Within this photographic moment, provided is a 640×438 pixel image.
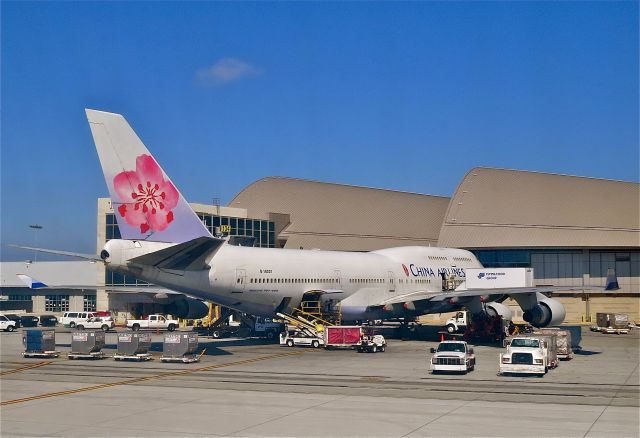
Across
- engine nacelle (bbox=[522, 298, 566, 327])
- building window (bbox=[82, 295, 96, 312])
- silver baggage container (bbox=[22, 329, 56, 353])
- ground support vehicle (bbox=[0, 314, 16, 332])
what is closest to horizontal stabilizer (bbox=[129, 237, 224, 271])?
silver baggage container (bbox=[22, 329, 56, 353])

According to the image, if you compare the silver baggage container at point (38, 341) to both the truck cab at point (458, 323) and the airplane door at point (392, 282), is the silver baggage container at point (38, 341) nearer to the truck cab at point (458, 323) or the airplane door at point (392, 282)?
the airplane door at point (392, 282)

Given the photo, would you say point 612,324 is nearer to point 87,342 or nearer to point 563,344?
point 563,344

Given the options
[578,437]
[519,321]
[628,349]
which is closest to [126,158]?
[578,437]

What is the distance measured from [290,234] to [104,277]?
28.4 m

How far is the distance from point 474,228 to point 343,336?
45459 mm

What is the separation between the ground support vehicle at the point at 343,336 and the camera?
149 ft

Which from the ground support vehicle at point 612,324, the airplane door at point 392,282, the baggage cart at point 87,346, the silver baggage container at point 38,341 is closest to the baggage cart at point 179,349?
the baggage cart at point 87,346

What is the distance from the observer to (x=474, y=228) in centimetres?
8788

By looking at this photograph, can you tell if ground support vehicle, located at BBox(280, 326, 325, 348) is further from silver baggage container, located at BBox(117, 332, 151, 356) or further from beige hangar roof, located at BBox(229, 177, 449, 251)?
beige hangar roof, located at BBox(229, 177, 449, 251)

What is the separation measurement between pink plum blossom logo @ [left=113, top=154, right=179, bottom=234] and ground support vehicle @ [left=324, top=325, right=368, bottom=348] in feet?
40.0

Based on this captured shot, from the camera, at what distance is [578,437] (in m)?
19.3

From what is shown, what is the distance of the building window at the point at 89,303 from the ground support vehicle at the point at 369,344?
55510 mm

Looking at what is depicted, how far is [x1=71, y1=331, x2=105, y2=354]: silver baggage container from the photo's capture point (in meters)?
41.0

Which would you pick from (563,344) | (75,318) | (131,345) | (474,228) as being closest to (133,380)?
(131,345)
